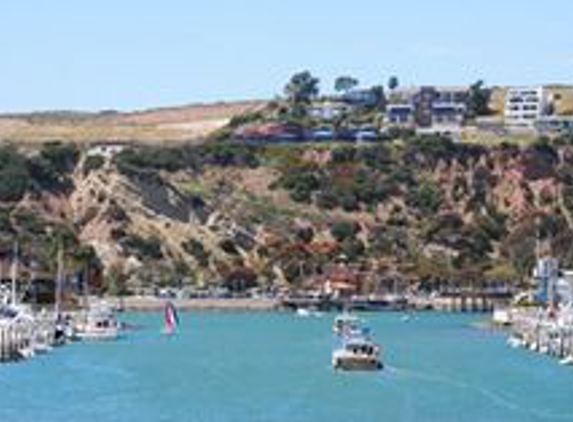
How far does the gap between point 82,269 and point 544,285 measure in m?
41.6

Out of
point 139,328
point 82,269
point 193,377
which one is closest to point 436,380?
point 193,377

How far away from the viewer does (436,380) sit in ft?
362

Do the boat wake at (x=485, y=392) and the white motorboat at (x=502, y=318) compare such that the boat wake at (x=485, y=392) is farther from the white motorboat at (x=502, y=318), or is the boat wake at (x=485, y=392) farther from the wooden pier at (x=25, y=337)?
the white motorboat at (x=502, y=318)

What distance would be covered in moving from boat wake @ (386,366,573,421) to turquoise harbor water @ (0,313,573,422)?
0.27 ft

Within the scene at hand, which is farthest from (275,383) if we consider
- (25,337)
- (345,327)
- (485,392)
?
(345,327)

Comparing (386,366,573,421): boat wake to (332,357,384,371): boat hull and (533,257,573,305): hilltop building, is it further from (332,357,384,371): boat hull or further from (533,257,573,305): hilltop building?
(533,257,573,305): hilltop building

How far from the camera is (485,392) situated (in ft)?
343

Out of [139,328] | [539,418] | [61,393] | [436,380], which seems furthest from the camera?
[139,328]

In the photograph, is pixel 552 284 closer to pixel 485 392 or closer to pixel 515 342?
pixel 515 342

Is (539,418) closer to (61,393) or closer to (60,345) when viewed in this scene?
(61,393)

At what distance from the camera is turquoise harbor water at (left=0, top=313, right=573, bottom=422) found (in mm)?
91188

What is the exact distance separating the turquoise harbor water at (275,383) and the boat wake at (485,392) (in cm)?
8

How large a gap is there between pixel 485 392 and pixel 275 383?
34.3 feet

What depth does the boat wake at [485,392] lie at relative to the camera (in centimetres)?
9325
